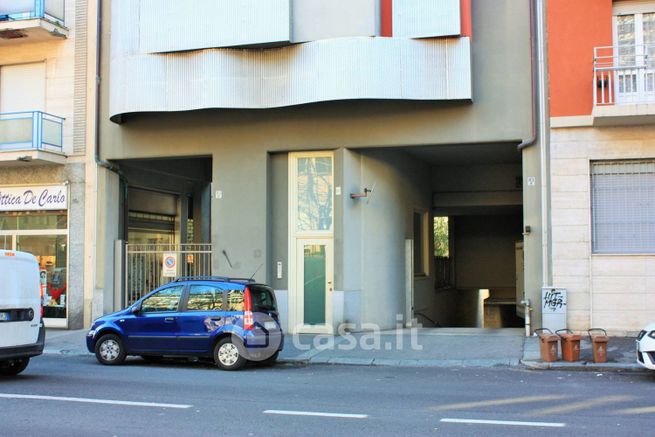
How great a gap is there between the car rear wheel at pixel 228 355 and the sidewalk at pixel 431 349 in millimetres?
1509

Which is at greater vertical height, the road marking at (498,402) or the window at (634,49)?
the window at (634,49)

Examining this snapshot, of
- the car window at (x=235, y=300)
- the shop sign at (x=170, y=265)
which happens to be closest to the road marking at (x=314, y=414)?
the car window at (x=235, y=300)

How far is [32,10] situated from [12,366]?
10694 mm

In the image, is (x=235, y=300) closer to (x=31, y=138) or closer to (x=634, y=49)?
(x=31, y=138)

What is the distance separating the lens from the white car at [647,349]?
33.7 ft

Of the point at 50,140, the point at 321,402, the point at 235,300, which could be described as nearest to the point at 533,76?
the point at 235,300

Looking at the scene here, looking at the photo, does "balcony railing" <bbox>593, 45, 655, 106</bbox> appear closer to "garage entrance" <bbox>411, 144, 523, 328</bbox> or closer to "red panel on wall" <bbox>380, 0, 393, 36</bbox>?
"red panel on wall" <bbox>380, 0, 393, 36</bbox>

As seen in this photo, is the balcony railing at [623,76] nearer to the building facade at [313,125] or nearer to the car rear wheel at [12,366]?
the building facade at [313,125]

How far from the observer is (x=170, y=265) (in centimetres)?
1747

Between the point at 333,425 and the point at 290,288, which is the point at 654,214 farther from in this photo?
the point at 333,425

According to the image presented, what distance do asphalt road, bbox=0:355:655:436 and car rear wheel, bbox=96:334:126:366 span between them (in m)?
0.35

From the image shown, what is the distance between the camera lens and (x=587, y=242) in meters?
14.8

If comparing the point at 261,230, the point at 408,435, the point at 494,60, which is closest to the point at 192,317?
the point at 261,230

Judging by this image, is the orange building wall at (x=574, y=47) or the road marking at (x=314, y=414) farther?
the orange building wall at (x=574, y=47)
